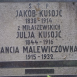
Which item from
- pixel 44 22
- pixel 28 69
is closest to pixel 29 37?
pixel 44 22

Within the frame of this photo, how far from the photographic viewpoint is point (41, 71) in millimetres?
3529

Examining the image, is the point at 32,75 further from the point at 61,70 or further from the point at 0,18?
the point at 0,18

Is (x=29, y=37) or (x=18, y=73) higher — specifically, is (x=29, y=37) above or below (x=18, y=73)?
above

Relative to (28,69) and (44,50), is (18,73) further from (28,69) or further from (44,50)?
(44,50)

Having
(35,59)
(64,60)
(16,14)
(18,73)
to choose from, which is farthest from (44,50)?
(16,14)

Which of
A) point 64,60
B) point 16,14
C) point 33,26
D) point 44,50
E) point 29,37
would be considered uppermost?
point 16,14

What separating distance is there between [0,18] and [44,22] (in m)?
1.05

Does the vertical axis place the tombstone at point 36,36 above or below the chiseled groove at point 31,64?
above

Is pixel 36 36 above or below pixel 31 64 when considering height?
above

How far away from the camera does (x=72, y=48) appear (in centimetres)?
353

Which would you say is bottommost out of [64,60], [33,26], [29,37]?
[64,60]

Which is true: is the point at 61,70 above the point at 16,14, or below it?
below

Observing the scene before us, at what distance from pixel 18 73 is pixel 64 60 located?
1155 millimetres

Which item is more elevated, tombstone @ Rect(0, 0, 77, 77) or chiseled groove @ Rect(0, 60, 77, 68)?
tombstone @ Rect(0, 0, 77, 77)
